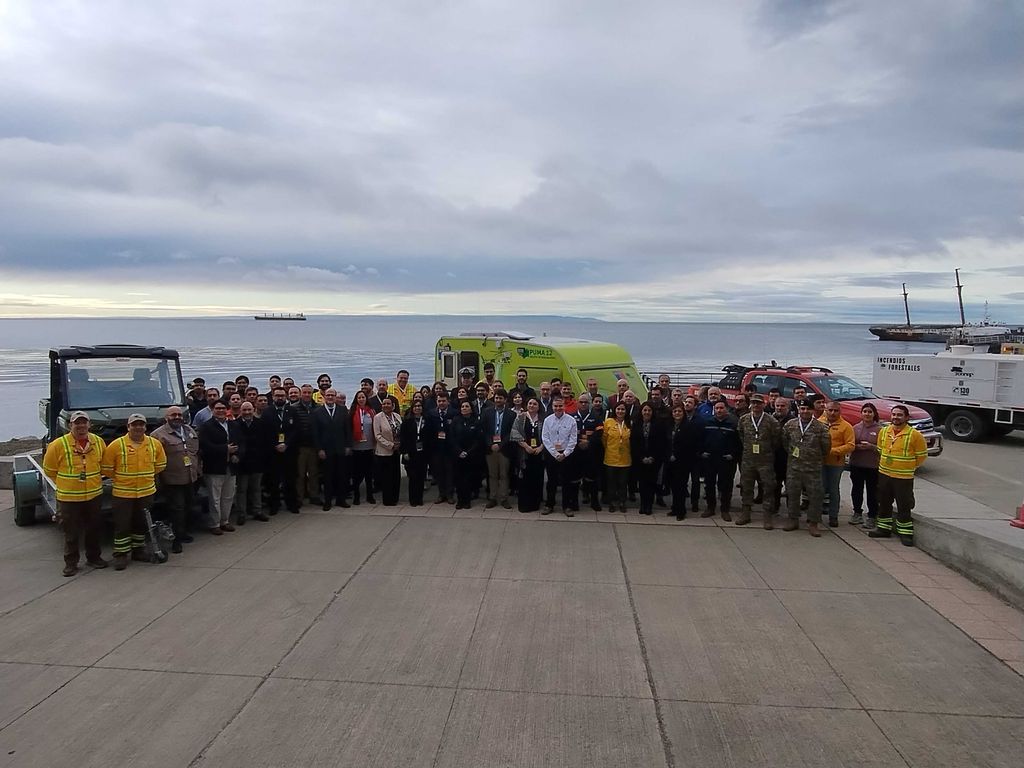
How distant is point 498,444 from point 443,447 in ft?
2.78

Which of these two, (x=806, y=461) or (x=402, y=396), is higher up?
(x=402, y=396)

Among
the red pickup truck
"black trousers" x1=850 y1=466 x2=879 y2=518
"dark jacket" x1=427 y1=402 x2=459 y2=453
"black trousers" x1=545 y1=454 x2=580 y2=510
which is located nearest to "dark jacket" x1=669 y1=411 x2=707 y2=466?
"black trousers" x1=545 y1=454 x2=580 y2=510

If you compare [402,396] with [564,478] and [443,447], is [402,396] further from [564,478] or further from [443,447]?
[564,478]

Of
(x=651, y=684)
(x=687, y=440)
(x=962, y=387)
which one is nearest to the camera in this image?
(x=651, y=684)

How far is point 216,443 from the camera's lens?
8.22 meters

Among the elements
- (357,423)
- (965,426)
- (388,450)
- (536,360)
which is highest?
(536,360)

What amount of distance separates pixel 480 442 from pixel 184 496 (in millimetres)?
3715

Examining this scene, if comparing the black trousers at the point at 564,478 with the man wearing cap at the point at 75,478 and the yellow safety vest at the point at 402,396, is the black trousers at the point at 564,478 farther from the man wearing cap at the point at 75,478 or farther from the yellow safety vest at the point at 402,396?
the man wearing cap at the point at 75,478

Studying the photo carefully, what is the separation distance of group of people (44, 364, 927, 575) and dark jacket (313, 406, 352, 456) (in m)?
0.01

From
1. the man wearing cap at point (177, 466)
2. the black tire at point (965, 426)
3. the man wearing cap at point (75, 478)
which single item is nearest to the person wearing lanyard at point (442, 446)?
the man wearing cap at point (177, 466)

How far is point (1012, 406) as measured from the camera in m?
16.1

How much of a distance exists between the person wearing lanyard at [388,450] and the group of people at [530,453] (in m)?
0.02

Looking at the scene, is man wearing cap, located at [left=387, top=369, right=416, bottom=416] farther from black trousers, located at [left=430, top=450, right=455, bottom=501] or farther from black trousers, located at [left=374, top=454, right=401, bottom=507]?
black trousers, located at [left=374, top=454, right=401, bottom=507]

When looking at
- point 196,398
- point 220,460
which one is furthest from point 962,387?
point 196,398
